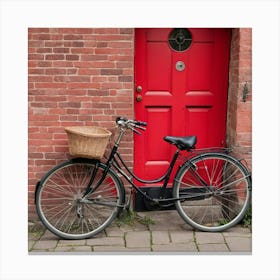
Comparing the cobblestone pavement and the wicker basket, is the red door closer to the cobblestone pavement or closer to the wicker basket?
the cobblestone pavement

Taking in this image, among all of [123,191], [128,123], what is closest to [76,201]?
[123,191]

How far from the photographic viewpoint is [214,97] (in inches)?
206

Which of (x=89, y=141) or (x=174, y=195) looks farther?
(x=174, y=195)

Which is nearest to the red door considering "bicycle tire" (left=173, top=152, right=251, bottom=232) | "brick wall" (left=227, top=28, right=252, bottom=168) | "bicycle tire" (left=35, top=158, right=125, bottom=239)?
"brick wall" (left=227, top=28, right=252, bottom=168)

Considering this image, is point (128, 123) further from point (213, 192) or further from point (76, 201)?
point (213, 192)

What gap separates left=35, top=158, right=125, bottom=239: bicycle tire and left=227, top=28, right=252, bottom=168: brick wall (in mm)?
1340

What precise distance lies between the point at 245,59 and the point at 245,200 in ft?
4.66

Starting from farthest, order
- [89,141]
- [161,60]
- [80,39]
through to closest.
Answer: [161,60], [80,39], [89,141]

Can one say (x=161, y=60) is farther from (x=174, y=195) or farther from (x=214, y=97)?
(x=174, y=195)

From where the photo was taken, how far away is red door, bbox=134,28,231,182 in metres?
5.14

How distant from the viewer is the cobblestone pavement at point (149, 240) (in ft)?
14.8

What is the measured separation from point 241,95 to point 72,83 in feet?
5.64

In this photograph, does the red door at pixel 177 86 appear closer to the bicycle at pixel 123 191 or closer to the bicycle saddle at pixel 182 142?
the bicycle at pixel 123 191

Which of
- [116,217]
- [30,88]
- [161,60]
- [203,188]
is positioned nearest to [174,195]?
[203,188]
